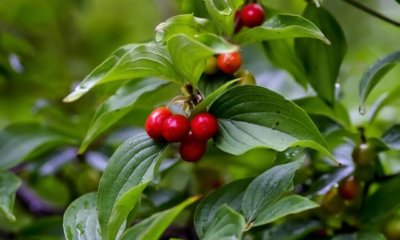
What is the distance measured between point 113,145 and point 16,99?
50 cm

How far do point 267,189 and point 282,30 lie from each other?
18 cm

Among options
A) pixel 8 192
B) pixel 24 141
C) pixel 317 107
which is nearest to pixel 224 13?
pixel 317 107

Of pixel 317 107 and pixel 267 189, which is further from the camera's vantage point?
pixel 317 107

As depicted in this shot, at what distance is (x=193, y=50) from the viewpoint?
69 cm

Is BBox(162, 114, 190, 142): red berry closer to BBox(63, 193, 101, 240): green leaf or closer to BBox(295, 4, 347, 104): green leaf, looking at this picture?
BBox(63, 193, 101, 240): green leaf

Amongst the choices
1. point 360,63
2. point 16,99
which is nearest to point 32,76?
point 16,99

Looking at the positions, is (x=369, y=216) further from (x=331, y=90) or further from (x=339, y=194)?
(x=331, y=90)

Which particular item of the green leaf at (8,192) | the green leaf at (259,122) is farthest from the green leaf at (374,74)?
the green leaf at (8,192)

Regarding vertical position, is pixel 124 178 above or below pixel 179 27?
below

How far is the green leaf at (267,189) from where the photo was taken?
0.74 meters

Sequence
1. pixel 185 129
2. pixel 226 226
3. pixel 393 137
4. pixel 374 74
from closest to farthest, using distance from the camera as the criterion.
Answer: pixel 226 226
pixel 185 129
pixel 374 74
pixel 393 137

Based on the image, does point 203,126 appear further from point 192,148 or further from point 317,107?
point 317,107

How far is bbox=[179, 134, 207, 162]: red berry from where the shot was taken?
78cm

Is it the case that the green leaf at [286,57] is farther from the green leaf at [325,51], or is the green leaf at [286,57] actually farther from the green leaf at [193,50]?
the green leaf at [193,50]
